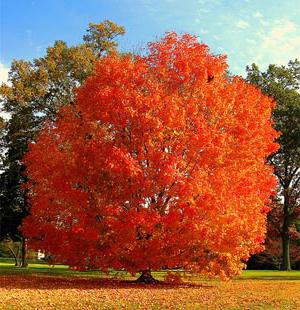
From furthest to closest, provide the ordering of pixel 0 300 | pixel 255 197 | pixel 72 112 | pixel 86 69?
pixel 86 69 → pixel 72 112 → pixel 255 197 → pixel 0 300

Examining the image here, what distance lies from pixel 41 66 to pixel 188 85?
1953 cm

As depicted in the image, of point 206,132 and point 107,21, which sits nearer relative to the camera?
point 206,132


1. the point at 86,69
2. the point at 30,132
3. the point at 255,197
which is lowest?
the point at 255,197

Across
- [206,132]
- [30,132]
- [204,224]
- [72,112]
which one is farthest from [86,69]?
[204,224]

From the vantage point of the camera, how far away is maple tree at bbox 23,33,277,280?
2355 cm

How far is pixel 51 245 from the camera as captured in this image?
26922 mm

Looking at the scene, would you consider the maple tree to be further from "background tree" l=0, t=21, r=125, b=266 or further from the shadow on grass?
"background tree" l=0, t=21, r=125, b=266

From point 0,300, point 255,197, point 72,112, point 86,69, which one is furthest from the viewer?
point 86,69

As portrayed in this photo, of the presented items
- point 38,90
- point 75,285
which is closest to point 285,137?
point 38,90

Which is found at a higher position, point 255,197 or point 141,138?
point 141,138

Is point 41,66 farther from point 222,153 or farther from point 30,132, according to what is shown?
point 222,153

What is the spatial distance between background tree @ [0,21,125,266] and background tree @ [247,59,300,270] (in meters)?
16.8

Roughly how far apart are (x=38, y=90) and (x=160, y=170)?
69.1 feet

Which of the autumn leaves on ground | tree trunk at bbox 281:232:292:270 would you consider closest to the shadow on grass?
the autumn leaves on ground
